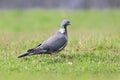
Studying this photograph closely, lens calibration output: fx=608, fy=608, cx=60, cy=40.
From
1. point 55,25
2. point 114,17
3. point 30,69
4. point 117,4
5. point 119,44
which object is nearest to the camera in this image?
point 30,69

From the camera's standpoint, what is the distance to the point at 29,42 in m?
15.3

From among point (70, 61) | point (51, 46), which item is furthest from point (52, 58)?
point (70, 61)

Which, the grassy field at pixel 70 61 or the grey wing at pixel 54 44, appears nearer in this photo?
the grassy field at pixel 70 61

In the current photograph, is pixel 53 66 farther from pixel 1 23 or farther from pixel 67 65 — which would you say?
pixel 1 23

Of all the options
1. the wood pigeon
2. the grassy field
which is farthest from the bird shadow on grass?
the wood pigeon

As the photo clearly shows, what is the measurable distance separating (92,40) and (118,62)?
2.32 metres

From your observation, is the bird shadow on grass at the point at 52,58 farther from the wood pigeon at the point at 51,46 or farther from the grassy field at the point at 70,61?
the wood pigeon at the point at 51,46

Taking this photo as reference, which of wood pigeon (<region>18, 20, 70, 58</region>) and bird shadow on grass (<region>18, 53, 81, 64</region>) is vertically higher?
wood pigeon (<region>18, 20, 70, 58</region>)

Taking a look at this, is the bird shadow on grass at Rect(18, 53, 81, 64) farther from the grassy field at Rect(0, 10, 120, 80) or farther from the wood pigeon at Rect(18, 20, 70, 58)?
the wood pigeon at Rect(18, 20, 70, 58)

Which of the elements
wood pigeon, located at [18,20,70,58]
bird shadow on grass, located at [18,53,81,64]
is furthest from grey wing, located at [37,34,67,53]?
bird shadow on grass, located at [18,53,81,64]

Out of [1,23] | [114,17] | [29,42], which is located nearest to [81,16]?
[114,17]

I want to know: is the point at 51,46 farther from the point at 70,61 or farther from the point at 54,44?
the point at 70,61

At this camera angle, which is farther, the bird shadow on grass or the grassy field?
the bird shadow on grass

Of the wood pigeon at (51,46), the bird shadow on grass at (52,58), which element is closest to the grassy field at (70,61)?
the bird shadow on grass at (52,58)
